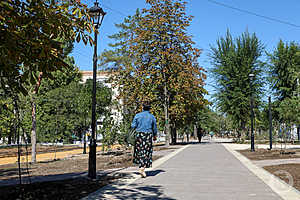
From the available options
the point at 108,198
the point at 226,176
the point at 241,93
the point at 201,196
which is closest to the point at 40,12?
the point at 108,198

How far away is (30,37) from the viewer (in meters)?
5.11

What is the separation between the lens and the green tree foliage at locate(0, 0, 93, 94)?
482cm

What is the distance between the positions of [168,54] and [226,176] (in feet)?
70.9

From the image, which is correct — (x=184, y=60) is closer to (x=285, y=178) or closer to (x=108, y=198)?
(x=285, y=178)

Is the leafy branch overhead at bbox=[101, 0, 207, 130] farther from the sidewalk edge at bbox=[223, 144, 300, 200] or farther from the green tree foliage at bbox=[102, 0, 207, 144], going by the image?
the sidewalk edge at bbox=[223, 144, 300, 200]

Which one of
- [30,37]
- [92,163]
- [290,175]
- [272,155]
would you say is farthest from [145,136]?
[272,155]

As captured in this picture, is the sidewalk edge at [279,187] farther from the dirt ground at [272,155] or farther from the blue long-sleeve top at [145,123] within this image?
the dirt ground at [272,155]

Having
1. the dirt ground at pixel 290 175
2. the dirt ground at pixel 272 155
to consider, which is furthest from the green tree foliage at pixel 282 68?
the dirt ground at pixel 290 175

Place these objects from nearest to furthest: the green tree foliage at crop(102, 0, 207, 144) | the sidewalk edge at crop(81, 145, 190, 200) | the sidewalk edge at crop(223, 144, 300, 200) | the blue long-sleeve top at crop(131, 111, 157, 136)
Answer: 1. the sidewalk edge at crop(223, 144, 300, 200)
2. the sidewalk edge at crop(81, 145, 190, 200)
3. the blue long-sleeve top at crop(131, 111, 157, 136)
4. the green tree foliage at crop(102, 0, 207, 144)

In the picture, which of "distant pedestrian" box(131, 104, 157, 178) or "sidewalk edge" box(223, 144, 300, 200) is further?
"distant pedestrian" box(131, 104, 157, 178)

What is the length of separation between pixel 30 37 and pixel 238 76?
32.7 m

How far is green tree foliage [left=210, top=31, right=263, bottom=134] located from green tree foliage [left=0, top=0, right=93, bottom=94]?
31.6 m

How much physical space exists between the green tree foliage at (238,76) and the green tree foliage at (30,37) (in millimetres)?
31600

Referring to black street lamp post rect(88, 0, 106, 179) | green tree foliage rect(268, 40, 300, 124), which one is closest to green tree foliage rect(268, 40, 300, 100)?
green tree foliage rect(268, 40, 300, 124)
